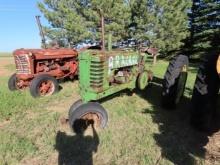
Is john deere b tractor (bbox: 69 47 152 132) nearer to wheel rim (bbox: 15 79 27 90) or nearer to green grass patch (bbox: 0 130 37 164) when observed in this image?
green grass patch (bbox: 0 130 37 164)

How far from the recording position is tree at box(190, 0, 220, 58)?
70.5 feet

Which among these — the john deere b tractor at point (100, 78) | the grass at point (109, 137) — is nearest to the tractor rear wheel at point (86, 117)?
the john deere b tractor at point (100, 78)

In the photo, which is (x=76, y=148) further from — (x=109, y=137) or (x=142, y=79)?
(x=142, y=79)

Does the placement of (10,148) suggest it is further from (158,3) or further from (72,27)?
(158,3)

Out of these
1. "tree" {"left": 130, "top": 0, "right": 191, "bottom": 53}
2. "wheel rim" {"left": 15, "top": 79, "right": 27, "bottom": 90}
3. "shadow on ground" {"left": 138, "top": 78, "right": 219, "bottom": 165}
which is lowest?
"wheel rim" {"left": 15, "top": 79, "right": 27, "bottom": 90}

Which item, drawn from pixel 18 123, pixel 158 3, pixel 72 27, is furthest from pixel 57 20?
pixel 18 123

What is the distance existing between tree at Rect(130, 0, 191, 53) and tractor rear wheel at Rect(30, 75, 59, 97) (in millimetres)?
12828

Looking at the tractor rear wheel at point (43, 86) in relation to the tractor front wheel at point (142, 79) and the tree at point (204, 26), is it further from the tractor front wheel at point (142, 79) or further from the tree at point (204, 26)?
the tree at point (204, 26)

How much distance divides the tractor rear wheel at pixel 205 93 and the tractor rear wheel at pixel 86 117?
5.04 ft

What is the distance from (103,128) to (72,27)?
567 inches

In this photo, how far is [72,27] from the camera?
58.5ft

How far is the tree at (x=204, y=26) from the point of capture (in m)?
21.5

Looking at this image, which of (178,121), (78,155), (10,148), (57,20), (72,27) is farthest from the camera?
(57,20)

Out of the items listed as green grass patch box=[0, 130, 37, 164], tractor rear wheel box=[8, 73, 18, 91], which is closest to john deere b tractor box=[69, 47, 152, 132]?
green grass patch box=[0, 130, 37, 164]
